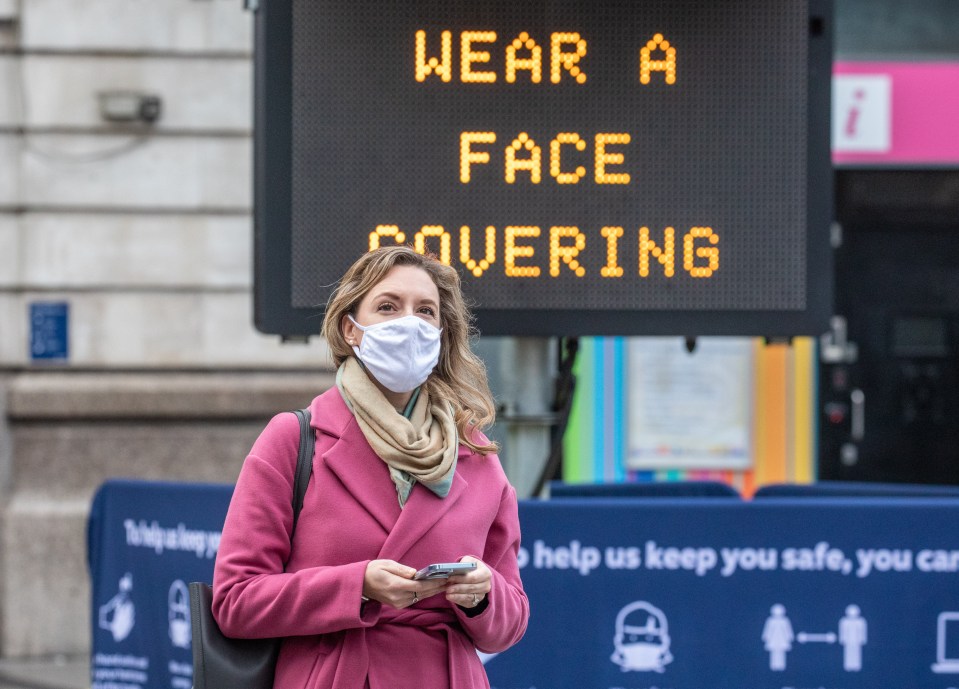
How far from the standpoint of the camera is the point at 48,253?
8.07 m

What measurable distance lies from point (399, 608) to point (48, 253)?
6.51 m

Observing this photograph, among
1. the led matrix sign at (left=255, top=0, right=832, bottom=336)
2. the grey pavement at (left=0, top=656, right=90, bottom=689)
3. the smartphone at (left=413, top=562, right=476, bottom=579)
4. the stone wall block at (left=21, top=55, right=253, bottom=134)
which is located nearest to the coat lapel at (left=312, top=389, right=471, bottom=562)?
the smartphone at (left=413, top=562, right=476, bottom=579)

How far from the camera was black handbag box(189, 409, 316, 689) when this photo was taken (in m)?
2.29

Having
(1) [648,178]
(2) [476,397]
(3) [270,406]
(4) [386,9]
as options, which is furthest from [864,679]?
(3) [270,406]

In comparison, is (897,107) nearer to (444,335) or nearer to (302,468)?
(444,335)

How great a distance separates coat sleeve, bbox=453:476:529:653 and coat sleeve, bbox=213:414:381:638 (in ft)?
0.67

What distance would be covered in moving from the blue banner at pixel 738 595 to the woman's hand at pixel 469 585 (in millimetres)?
2181

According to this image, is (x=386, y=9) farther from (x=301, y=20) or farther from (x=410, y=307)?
(x=410, y=307)

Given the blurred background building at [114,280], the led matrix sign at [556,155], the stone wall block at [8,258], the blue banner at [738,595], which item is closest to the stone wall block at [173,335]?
the blurred background building at [114,280]

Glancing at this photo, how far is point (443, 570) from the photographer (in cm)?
214

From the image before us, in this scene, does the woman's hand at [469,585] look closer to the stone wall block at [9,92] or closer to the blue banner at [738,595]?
the blue banner at [738,595]

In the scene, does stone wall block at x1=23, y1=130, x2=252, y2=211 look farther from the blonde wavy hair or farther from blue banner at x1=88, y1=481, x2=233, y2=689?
the blonde wavy hair

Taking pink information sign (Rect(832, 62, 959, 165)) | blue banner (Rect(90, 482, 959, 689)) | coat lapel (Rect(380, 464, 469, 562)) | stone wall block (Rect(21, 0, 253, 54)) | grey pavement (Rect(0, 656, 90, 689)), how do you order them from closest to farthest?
1. coat lapel (Rect(380, 464, 469, 562))
2. blue banner (Rect(90, 482, 959, 689))
3. grey pavement (Rect(0, 656, 90, 689))
4. stone wall block (Rect(21, 0, 253, 54))
5. pink information sign (Rect(832, 62, 959, 165))

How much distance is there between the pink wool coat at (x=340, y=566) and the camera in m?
2.22
